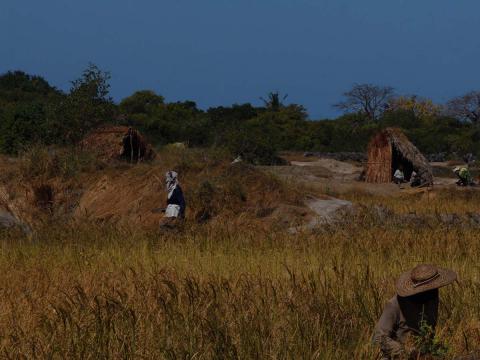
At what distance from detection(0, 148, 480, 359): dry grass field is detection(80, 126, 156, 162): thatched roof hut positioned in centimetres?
950

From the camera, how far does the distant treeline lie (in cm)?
2969

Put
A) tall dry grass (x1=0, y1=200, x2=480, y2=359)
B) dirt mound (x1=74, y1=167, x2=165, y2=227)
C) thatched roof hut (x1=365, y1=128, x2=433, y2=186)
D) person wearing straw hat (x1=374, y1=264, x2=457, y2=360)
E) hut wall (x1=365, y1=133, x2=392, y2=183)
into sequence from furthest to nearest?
hut wall (x1=365, y1=133, x2=392, y2=183) → thatched roof hut (x1=365, y1=128, x2=433, y2=186) → dirt mound (x1=74, y1=167, x2=165, y2=227) → tall dry grass (x1=0, y1=200, x2=480, y2=359) → person wearing straw hat (x1=374, y1=264, x2=457, y2=360)

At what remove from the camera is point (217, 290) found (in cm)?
609

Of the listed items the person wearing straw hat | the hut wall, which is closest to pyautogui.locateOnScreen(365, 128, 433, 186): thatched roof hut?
the hut wall

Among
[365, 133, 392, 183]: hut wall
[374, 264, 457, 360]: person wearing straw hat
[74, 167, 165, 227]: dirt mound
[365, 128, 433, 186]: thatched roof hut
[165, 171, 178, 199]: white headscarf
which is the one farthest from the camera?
[365, 133, 392, 183]: hut wall

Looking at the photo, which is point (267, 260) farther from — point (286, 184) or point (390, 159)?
point (390, 159)

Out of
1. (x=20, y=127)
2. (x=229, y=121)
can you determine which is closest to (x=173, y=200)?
(x=20, y=127)

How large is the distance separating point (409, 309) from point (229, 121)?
242ft

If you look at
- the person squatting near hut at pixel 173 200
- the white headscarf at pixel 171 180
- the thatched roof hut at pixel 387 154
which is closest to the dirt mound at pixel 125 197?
the person squatting near hut at pixel 173 200

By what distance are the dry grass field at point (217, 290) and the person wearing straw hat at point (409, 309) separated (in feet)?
A: 0.47

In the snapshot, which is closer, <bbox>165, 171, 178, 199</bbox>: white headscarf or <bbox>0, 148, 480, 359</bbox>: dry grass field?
<bbox>0, 148, 480, 359</bbox>: dry grass field

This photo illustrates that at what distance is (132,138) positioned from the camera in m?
23.0

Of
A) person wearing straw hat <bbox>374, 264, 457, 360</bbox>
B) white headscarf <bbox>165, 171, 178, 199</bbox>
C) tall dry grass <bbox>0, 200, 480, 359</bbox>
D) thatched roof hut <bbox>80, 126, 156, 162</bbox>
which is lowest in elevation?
tall dry grass <bbox>0, 200, 480, 359</bbox>

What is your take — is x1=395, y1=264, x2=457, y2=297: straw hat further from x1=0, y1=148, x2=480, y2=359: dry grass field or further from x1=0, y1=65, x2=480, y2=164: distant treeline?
x1=0, y1=65, x2=480, y2=164: distant treeline
